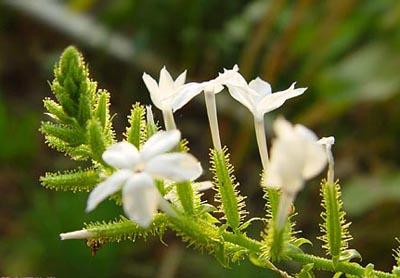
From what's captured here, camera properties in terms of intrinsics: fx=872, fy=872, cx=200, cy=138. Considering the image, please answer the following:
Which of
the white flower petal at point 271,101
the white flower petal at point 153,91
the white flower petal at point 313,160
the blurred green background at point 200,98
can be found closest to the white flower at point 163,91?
the white flower petal at point 153,91

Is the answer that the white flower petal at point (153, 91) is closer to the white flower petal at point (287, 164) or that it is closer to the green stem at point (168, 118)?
the green stem at point (168, 118)

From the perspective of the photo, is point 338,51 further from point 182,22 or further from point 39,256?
point 39,256

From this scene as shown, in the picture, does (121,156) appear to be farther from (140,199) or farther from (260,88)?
(260,88)

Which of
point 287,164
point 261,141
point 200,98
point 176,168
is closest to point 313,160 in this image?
point 287,164

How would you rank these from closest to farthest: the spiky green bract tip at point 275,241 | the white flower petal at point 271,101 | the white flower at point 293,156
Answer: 1. the white flower at point 293,156
2. the spiky green bract tip at point 275,241
3. the white flower petal at point 271,101

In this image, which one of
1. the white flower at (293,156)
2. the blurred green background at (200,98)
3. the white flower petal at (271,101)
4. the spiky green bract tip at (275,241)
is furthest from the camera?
the blurred green background at (200,98)

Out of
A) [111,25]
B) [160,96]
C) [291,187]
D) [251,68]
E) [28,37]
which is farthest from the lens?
[28,37]

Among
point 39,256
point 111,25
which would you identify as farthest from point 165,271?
point 111,25
